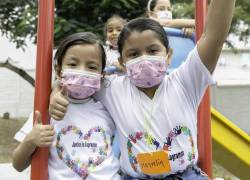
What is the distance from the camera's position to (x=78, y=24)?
7410 mm

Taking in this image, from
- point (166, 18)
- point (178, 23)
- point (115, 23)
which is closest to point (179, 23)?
point (178, 23)

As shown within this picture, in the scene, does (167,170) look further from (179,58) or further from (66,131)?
A: (179,58)

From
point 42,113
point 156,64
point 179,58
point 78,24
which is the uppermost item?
point 156,64

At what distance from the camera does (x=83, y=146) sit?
6.16ft

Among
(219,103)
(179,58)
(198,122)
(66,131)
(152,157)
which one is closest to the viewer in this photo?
(152,157)

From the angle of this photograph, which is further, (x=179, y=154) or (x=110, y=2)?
(x=110, y=2)

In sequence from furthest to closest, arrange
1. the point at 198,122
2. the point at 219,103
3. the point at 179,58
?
1. the point at 219,103
2. the point at 179,58
3. the point at 198,122

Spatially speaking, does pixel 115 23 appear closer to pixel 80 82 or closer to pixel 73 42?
pixel 73 42

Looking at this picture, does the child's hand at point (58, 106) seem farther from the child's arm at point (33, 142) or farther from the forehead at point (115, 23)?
the forehead at point (115, 23)

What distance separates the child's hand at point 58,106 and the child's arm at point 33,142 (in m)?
0.05

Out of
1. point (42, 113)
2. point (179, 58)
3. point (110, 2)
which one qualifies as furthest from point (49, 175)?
point (110, 2)

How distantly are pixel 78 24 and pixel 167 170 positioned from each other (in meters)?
5.84

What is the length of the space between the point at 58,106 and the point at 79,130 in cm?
13

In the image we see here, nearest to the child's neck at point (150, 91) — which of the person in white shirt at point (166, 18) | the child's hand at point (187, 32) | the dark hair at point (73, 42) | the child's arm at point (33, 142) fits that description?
the dark hair at point (73, 42)
